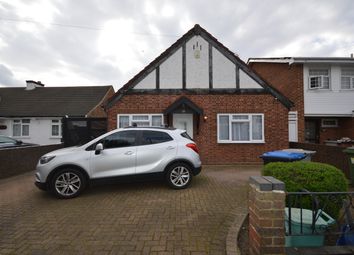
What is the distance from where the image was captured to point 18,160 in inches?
362

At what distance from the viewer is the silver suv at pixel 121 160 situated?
5656mm

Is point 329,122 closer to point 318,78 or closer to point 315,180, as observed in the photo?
point 318,78

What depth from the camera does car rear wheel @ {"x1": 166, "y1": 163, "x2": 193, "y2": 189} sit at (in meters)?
6.27

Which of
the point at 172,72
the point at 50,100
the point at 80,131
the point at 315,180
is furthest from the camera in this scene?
the point at 50,100

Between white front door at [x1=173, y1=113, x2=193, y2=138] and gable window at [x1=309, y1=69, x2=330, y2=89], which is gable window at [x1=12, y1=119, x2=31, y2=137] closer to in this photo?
white front door at [x1=173, y1=113, x2=193, y2=138]

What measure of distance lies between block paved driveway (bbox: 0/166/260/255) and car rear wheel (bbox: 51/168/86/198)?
0.20 metres

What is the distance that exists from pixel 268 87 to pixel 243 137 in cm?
250

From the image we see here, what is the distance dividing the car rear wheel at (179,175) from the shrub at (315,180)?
8.73 feet

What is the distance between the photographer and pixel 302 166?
419 cm

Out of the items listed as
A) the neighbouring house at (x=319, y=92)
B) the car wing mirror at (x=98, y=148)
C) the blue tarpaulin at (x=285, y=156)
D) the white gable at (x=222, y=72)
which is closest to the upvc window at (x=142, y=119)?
the white gable at (x=222, y=72)

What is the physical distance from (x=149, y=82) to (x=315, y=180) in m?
8.06

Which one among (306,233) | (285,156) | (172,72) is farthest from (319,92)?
(306,233)

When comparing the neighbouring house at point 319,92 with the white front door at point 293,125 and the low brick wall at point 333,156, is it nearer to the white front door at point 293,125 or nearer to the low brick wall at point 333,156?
the white front door at point 293,125

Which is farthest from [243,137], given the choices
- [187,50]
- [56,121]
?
[56,121]
